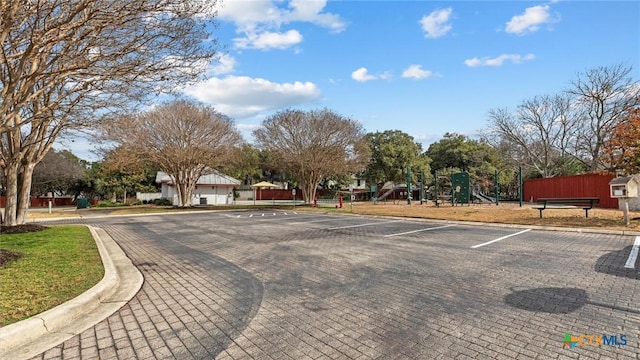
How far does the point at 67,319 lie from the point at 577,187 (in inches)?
1095

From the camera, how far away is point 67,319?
4152 millimetres

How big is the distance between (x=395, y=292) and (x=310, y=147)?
24777mm

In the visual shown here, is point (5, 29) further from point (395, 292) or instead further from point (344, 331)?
point (395, 292)

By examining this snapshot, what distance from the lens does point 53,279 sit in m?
5.52

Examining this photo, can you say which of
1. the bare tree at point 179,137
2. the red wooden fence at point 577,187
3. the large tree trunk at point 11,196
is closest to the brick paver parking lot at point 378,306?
the large tree trunk at point 11,196

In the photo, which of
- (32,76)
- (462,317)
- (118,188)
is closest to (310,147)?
(32,76)

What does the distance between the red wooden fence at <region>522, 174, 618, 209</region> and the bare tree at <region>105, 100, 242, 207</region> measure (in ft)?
82.0

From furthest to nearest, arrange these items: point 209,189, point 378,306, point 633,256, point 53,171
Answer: point 209,189
point 53,171
point 633,256
point 378,306

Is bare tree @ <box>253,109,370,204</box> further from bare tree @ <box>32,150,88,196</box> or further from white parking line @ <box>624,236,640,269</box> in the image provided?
bare tree @ <box>32,150,88,196</box>

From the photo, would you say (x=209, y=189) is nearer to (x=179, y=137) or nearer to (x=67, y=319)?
(x=179, y=137)

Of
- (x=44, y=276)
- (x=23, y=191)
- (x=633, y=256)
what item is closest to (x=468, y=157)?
(x=633, y=256)

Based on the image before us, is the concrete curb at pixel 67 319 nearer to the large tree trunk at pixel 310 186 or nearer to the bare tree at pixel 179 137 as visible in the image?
the bare tree at pixel 179 137

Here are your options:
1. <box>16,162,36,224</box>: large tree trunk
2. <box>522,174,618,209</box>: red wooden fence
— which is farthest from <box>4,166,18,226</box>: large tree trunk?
<box>522,174,618,209</box>: red wooden fence

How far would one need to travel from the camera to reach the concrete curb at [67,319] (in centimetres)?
346
